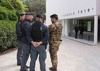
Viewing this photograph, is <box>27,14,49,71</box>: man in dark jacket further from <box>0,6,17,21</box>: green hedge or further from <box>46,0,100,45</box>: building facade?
<box>46,0,100,45</box>: building facade

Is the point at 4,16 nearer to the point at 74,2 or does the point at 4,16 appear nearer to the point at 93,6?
the point at 93,6

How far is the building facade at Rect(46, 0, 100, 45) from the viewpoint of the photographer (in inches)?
671

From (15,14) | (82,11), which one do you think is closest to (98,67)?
(15,14)

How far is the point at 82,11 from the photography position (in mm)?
19328

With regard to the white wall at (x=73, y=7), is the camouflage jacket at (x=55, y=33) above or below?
below

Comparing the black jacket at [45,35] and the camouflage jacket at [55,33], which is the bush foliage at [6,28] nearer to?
the camouflage jacket at [55,33]

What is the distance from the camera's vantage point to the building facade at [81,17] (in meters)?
17.0

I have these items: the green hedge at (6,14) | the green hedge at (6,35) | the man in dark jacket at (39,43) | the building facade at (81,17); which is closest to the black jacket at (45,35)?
the man in dark jacket at (39,43)

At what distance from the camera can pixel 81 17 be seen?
21.3 meters

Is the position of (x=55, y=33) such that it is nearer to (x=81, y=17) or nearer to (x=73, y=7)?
(x=81, y=17)

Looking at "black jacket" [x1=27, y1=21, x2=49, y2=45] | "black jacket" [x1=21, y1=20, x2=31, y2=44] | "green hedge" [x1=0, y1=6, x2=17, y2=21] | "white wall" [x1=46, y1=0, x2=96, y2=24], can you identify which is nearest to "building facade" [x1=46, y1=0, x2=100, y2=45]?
"white wall" [x1=46, y1=0, x2=96, y2=24]

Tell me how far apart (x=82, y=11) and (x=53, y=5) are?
49.9 feet

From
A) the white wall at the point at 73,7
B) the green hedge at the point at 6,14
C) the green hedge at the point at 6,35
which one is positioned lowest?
the green hedge at the point at 6,35

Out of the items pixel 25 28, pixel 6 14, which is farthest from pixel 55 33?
pixel 6 14
